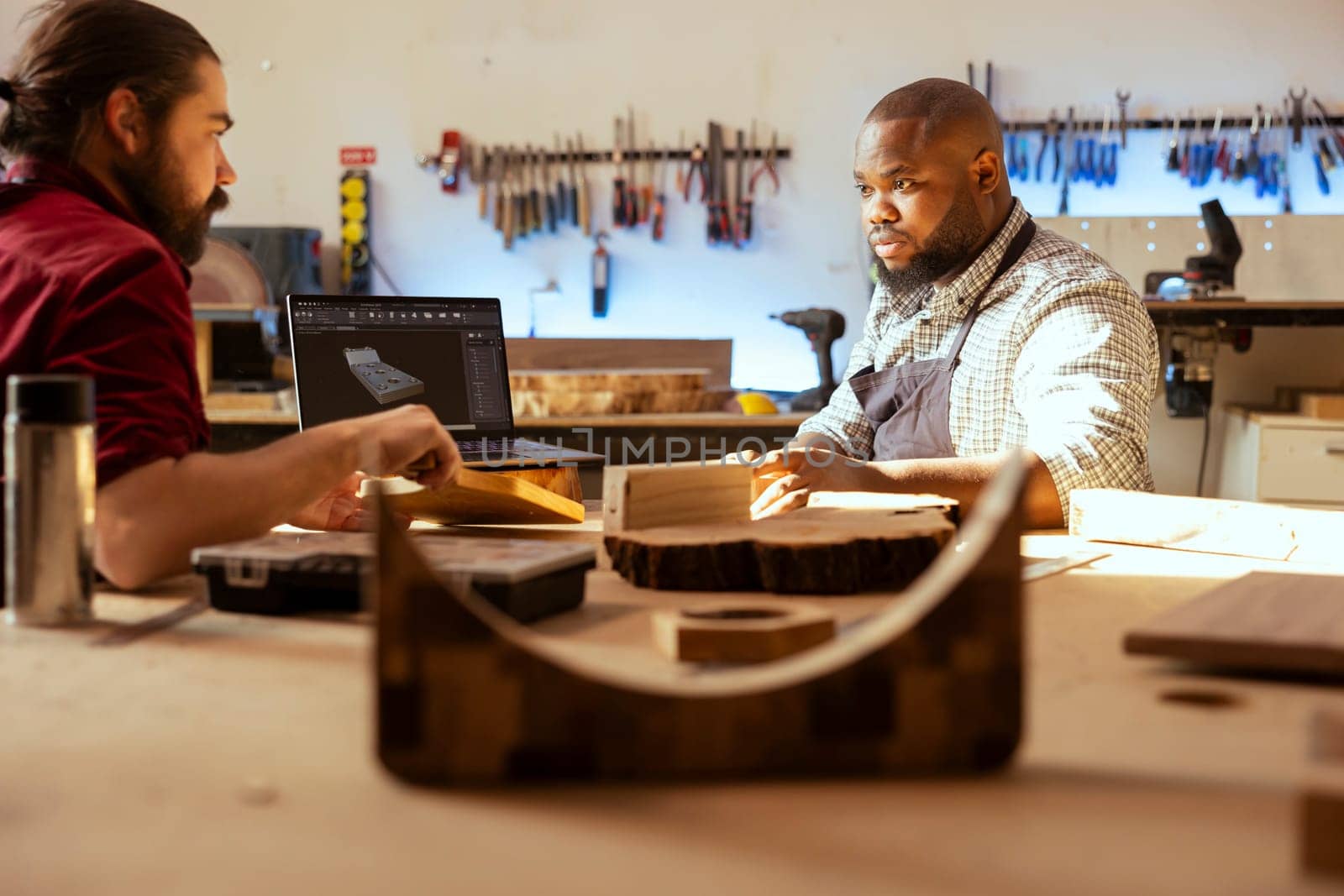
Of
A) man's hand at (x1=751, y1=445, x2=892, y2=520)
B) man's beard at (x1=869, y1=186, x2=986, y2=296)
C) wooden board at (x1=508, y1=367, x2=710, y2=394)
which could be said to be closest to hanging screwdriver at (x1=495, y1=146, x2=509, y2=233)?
wooden board at (x1=508, y1=367, x2=710, y2=394)

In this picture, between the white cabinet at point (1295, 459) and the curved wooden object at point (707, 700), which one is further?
the white cabinet at point (1295, 459)

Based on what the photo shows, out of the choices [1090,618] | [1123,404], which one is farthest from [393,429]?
[1123,404]

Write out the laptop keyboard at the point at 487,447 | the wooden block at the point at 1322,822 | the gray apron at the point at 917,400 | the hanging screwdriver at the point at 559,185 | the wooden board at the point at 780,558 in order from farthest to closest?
the hanging screwdriver at the point at 559,185, the gray apron at the point at 917,400, the laptop keyboard at the point at 487,447, the wooden board at the point at 780,558, the wooden block at the point at 1322,822

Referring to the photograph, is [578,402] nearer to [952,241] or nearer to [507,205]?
[952,241]

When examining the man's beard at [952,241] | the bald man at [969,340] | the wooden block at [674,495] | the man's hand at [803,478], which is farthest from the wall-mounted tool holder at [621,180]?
the wooden block at [674,495]

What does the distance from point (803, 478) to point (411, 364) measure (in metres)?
0.71

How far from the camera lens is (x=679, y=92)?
15.5 ft

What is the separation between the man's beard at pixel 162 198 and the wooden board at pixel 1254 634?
1.29 meters

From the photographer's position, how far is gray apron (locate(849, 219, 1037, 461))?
7.98 ft

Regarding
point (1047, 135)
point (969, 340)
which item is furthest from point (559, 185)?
point (969, 340)

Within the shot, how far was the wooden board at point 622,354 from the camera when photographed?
3992 mm

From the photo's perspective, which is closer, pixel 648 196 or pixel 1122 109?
pixel 1122 109

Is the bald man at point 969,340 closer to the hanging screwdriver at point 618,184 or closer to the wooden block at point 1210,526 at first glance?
the wooden block at point 1210,526

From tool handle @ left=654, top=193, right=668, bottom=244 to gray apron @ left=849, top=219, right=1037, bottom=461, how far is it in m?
2.22
